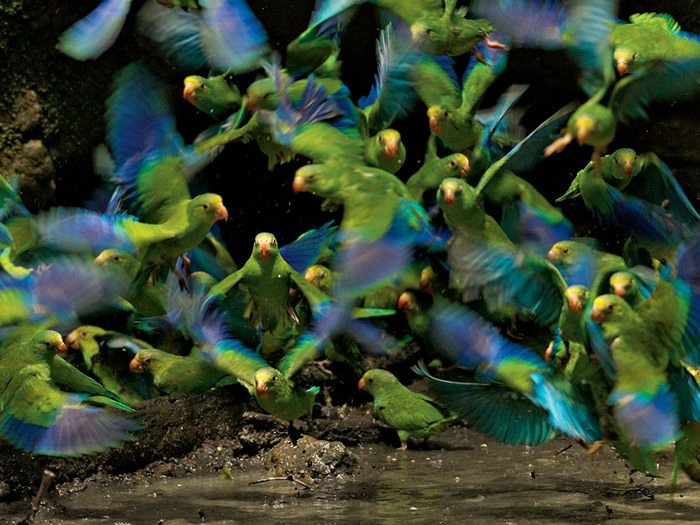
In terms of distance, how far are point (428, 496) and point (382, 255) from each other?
3.35ft

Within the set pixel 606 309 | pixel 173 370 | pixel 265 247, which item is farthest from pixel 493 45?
pixel 173 370

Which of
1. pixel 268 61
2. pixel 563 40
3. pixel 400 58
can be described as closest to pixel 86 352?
pixel 268 61

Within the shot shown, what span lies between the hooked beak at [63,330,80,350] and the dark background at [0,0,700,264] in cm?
81

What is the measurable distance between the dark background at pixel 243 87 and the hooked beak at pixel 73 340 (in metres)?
0.81

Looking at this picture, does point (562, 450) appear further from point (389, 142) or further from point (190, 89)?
point (190, 89)

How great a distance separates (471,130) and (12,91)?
2.36 metres

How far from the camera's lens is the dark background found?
5332 millimetres

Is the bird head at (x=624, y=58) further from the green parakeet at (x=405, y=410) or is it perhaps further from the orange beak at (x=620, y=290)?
the green parakeet at (x=405, y=410)

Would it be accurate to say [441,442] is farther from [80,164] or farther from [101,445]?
[80,164]

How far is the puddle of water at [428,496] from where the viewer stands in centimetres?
389

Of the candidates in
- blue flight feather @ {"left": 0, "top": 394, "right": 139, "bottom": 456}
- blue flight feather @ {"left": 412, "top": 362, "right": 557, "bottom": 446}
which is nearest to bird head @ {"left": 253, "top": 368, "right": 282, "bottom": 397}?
blue flight feather @ {"left": 0, "top": 394, "right": 139, "bottom": 456}

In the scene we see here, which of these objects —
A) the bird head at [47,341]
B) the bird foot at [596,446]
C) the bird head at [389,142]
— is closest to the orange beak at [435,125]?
the bird head at [389,142]

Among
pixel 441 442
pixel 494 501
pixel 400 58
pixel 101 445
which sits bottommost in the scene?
pixel 441 442

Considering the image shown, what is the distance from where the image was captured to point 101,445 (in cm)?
386
